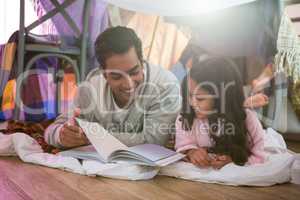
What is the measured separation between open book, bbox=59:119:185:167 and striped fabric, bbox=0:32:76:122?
0.14m

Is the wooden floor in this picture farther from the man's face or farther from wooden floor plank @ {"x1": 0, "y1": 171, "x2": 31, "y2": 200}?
the man's face

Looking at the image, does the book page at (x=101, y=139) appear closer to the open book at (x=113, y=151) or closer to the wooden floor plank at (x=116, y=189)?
the open book at (x=113, y=151)

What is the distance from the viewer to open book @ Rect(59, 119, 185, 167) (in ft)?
3.76

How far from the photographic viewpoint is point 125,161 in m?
1.16

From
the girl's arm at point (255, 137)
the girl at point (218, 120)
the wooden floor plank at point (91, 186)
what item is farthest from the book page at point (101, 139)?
the girl's arm at point (255, 137)

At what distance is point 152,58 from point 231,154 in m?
0.37

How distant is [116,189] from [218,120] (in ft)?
1.14

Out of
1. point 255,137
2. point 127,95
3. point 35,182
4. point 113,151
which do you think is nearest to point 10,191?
point 35,182

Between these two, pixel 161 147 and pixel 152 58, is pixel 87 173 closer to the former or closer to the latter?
pixel 161 147

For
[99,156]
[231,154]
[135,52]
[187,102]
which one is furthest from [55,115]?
[231,154]

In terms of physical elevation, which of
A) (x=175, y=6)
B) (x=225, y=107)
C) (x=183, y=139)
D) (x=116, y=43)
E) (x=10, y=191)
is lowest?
(x=10, y=191)

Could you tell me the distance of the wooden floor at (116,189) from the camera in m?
0.97

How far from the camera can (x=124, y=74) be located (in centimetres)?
123

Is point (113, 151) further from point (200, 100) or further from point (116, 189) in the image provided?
point (200, 100)
